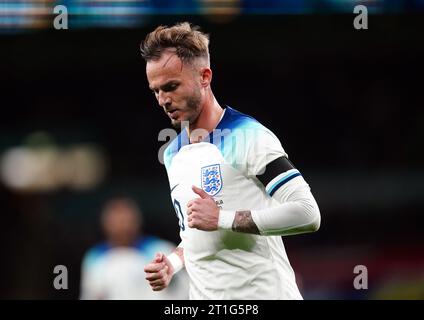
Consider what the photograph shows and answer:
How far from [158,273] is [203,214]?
425 millimetres

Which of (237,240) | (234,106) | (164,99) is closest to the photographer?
(237,240)

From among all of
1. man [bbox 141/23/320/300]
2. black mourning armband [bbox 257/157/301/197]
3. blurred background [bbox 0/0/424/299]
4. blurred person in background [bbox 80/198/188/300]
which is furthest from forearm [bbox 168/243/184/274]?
blurred background [bbox 0/0/424/299]

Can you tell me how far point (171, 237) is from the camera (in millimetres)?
10984

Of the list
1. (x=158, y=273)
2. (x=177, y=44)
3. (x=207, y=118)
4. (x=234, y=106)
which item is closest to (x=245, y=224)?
(x=158, y=273)

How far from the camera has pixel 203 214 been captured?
13.3 ft

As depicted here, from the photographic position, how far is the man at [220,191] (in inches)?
159

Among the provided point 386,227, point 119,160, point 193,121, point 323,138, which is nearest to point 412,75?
point 323,138

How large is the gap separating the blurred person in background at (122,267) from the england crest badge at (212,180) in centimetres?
303

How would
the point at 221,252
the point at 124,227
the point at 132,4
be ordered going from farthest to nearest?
the point at 132,4, the point at 124,227, the point at 221,252

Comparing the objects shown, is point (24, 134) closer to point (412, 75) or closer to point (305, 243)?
point (305, 243)

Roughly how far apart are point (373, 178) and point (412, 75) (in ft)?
7.08

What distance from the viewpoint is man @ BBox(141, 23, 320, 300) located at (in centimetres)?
404

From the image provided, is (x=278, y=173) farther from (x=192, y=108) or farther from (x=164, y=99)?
(x=164, y=99)

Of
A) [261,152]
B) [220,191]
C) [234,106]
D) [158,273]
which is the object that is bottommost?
[158,273]
